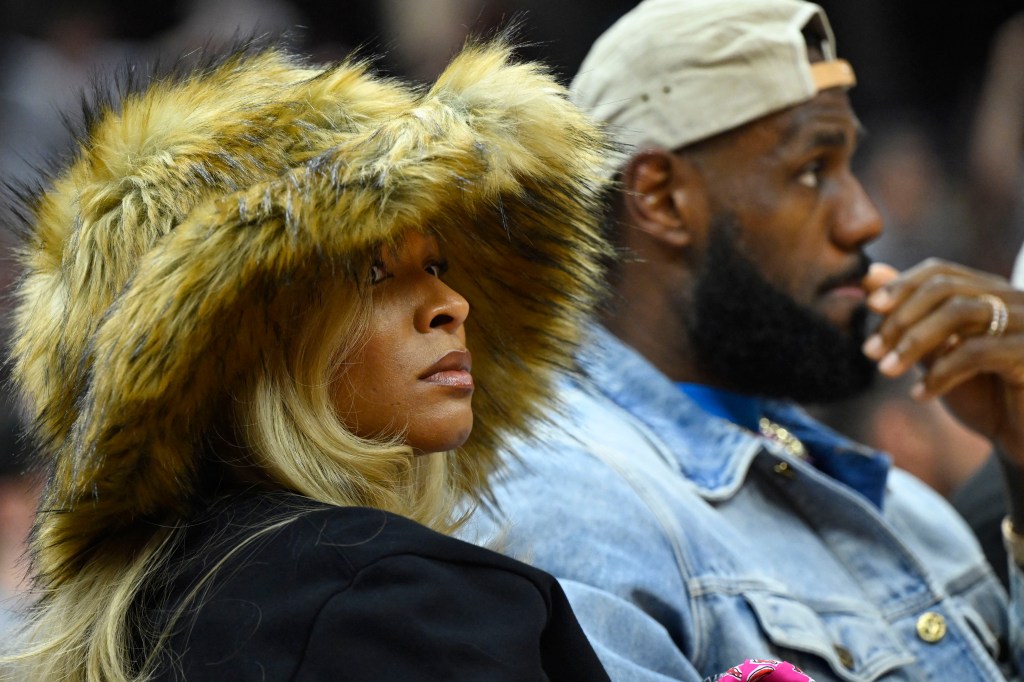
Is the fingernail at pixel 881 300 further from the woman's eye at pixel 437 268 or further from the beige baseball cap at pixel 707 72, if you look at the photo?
the woman's eye at pixel 437 268

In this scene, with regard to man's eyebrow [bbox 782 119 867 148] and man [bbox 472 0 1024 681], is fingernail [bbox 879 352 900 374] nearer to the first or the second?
man [bbox 472 0 1024 681]

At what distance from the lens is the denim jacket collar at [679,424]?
5.93 ft

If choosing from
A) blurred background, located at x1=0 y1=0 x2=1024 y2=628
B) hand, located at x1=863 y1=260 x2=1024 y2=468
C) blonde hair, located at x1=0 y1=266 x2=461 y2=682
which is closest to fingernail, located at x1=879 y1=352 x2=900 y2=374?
hand, located at x1=863 y1=260 x2=1024 y2=468

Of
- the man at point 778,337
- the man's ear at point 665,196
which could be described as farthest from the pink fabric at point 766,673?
the man's ear at point 665,196

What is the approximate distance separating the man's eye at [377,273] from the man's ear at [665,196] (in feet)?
2.91

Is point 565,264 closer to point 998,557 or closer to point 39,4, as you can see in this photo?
point 998,557

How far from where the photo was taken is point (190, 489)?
3.76 ft

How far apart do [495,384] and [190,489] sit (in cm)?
47

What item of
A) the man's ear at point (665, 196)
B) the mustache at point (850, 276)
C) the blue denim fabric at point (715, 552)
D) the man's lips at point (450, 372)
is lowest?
the blue denim fabric at point (715, 552)

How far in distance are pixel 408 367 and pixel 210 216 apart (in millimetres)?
260

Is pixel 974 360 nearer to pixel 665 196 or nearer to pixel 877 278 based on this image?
pixel 877 278

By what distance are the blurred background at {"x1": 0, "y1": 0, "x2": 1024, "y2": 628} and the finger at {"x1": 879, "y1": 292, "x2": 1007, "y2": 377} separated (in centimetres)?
127

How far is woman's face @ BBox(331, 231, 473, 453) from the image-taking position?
1.21m

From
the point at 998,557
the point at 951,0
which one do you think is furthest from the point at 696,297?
the point at 951,0
